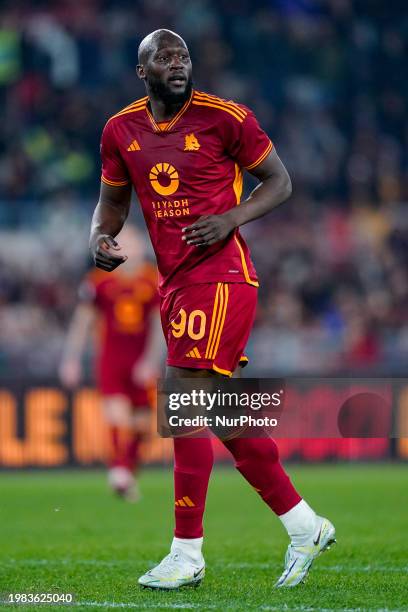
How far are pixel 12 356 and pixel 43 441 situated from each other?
1.15 metres

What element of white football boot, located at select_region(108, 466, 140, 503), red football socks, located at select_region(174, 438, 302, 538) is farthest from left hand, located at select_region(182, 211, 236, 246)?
white football boot, located at select_region(108, 466, 140, 503)

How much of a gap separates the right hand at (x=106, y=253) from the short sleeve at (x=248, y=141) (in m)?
0.62

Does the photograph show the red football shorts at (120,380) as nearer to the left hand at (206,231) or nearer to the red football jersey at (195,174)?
the red football jersey at (195,174)

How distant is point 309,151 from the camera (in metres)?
17.6

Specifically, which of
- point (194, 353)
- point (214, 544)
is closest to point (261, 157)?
point (194, 353)

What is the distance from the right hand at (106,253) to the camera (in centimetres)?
496

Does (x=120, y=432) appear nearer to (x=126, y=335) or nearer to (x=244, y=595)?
(x=126, y=335)

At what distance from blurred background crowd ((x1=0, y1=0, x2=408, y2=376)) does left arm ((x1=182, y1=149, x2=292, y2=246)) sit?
8.17 metres

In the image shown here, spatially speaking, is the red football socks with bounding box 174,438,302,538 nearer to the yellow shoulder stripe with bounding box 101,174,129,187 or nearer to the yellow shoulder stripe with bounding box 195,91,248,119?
the yellow shoulder stripe with bounding box 101,174,129,187

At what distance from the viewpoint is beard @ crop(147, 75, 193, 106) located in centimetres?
491

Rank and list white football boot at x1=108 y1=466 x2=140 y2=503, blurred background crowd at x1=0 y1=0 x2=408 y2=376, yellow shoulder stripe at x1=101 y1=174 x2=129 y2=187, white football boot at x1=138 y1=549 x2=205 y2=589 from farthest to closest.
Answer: blurred background crowd at x1=0 y1=0 x2=408 y2=376, white football boot at x1=108 y1=466 x2=140 y2=503, yellow shoulder stripe at x1=101 y1=174 x2=129 y2=187, white football boot at x1=138 y1=549 x2=205 y2=589

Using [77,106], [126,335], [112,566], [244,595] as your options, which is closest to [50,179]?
[77,106]

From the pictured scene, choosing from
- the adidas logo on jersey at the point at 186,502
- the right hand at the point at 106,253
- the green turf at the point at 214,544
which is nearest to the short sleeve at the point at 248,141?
the right hand at the point at 106,253

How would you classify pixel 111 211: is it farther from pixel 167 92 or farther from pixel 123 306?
pixel 123 306
